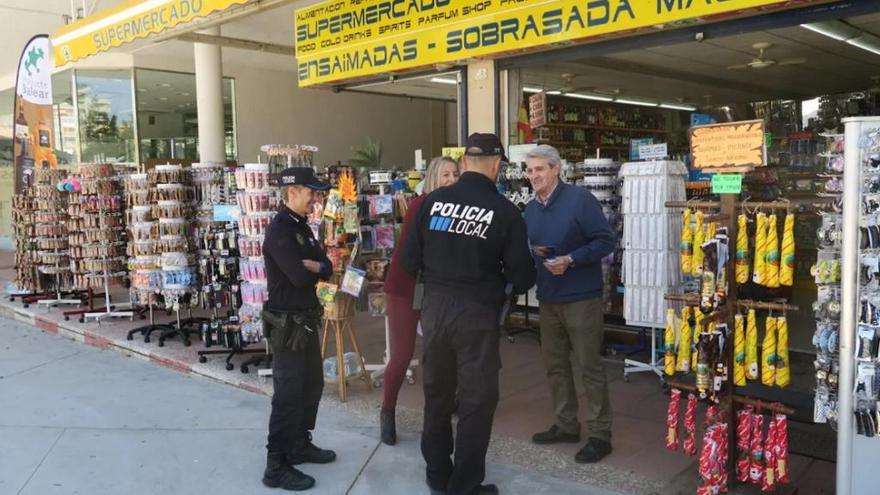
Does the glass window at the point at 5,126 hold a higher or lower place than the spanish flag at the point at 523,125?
higher

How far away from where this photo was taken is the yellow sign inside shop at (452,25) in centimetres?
541

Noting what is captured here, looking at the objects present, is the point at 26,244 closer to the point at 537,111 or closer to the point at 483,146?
the point at 537,111

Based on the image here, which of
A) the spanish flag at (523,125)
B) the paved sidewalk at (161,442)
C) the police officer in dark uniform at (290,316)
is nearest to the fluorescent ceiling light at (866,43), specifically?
the spanish flag at (523,125)

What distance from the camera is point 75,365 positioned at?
691 cm

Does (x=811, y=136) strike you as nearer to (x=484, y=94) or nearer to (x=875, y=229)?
(x=484, y=94)

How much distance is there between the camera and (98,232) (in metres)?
8.27

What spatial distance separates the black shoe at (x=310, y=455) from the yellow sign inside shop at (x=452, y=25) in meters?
3.91

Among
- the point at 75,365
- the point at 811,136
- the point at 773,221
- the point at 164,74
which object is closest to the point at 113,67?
the point at 164,74

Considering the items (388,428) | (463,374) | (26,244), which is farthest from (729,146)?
(26,244)

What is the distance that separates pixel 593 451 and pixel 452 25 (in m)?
4.41

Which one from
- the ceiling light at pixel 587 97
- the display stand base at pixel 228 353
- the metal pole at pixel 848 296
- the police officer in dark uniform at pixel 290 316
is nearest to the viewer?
the metal pole at pixel 848 296

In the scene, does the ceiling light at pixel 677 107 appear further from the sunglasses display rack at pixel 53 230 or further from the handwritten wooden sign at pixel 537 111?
the sunglasses display rack at pixel 53 230

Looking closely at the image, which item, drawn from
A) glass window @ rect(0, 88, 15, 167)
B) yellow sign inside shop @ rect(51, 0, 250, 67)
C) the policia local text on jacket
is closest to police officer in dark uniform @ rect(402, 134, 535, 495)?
the policia local text on jacket

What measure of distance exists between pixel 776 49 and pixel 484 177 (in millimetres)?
7446
